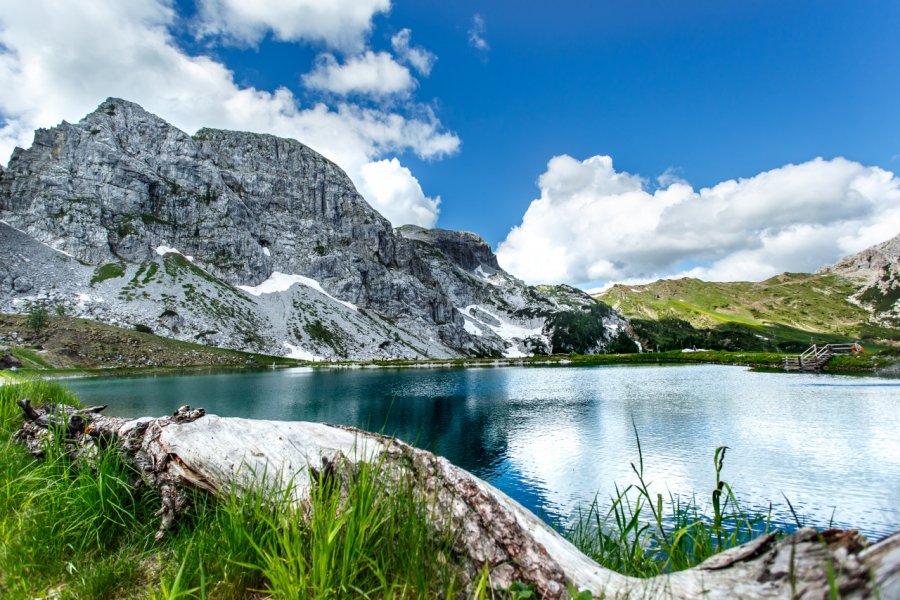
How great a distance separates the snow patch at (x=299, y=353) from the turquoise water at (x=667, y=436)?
11086cm

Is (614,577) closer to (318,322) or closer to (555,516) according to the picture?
(555,516)

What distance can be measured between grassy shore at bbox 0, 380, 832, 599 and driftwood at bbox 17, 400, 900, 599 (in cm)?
23

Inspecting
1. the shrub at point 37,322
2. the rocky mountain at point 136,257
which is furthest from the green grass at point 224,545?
the rocky mountain at point 136,257

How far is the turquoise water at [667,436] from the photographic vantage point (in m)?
15.5

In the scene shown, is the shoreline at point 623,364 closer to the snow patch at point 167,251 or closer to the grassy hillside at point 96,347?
the grassy hillside at point 96,347

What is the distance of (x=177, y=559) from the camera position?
12.2 feet

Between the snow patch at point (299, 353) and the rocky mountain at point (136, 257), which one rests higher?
the rocky mountain at point (136, 257)

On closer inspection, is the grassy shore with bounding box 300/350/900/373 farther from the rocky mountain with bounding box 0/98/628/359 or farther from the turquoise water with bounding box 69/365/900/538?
the rocky mountain with bounding box 0/98/628/359

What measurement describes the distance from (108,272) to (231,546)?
196 metres

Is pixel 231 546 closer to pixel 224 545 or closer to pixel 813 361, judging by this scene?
pixel 224 545

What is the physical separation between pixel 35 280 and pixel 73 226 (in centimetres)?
3433

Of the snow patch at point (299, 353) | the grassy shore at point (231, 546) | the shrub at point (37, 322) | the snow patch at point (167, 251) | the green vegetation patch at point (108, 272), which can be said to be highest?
the snow patch at point (167, 251)

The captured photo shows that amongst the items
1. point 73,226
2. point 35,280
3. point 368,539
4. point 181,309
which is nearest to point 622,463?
point 368,539

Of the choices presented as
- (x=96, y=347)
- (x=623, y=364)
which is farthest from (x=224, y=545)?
(x=96, y=347)
